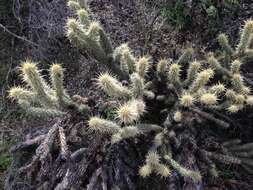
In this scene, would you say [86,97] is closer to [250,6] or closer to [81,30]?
[81,30]

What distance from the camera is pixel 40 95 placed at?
11.2 feet

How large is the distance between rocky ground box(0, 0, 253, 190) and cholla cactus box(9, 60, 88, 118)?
0.57m

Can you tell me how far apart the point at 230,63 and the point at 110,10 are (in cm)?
149

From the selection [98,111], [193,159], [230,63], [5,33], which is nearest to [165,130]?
[193,159]

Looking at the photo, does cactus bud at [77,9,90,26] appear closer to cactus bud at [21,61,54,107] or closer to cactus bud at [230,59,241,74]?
cactus bud at [21,61,54,107]

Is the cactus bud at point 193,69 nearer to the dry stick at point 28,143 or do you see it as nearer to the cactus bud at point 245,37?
the cactus bud at point 245,37

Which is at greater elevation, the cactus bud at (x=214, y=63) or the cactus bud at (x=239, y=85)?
the cactus bud at (x=214, y=63)

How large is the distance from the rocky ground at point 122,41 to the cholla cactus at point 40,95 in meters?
0.57

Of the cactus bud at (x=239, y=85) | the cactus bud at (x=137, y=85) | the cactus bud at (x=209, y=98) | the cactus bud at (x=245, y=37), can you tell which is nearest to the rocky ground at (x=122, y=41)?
the cactus bud at (x=245, y=37)

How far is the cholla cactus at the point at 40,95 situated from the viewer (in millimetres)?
3306

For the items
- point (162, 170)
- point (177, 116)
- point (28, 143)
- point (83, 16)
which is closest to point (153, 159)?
point (162, 170)

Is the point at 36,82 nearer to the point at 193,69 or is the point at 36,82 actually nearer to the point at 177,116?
the point at 177,116

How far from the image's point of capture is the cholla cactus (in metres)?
3.31

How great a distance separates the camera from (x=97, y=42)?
388cm
